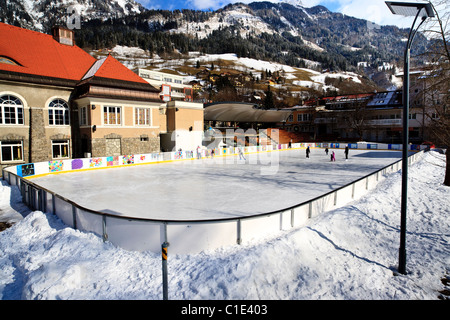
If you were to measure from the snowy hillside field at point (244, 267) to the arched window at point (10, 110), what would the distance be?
56.7 feet

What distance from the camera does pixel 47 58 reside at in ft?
80.6

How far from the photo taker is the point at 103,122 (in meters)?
24.2

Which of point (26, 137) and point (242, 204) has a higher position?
point (26, 137)

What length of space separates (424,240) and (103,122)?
24.3 meters

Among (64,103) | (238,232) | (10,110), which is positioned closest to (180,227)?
(238,232)

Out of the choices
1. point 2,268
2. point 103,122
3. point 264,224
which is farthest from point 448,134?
point 103,122

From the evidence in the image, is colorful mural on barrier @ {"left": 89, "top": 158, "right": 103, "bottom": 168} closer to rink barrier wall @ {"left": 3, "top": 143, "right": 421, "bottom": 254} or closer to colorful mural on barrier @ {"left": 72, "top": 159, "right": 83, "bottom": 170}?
colorful mural on barrier @ {"left": 72, "top": 159, "right": 83, "bottom": 170}

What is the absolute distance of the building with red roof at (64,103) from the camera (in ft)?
69.3

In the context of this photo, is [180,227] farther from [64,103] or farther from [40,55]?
[40,55]

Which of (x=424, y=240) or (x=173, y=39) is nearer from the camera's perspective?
(x=424, y=240)

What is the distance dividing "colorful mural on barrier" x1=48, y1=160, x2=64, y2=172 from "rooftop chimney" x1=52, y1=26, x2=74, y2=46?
16199 mm

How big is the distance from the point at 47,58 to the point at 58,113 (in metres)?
5.42

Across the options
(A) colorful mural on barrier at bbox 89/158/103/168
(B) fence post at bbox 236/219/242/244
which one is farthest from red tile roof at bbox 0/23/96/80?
(B) fence post at bbox 236/219/242/244

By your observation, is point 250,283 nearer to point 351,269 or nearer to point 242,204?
point 351,269
